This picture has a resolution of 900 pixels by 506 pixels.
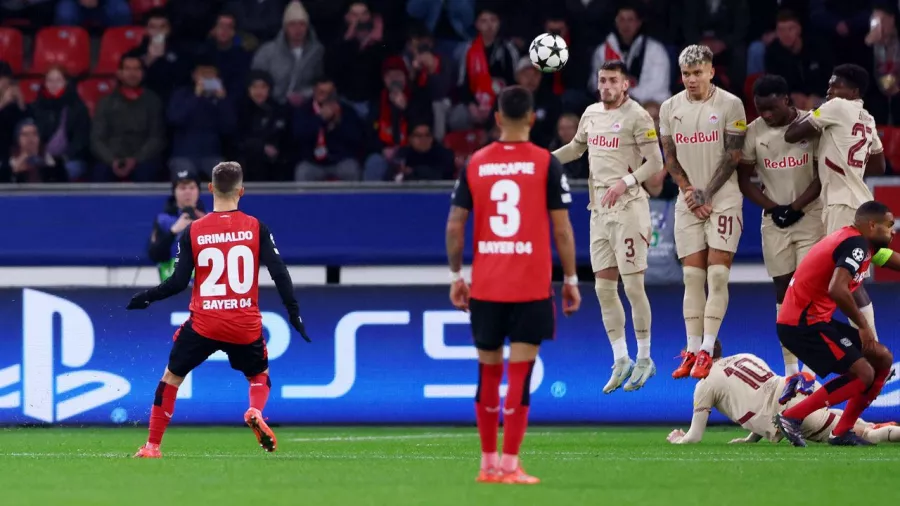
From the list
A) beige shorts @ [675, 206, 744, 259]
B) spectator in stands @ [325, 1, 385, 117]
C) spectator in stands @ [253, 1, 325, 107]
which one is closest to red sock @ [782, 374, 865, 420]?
beige shorts @ [675, 206, 744, 259]

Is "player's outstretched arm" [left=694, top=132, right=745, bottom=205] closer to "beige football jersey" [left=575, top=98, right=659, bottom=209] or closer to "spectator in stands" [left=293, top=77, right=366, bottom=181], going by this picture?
"beige football jersey" [left=575, top=98, right=659, bottom=209]

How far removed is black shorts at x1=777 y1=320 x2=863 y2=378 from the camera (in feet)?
39.4

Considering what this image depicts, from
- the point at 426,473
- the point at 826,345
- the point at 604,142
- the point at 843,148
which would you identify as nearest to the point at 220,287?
the point at 426,473

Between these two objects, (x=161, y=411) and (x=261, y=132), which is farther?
(x=261, y=132)

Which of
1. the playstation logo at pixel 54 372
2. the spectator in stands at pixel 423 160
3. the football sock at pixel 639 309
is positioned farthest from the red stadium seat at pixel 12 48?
the football sock at pixel 639 309

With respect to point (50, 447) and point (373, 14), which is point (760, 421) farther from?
point (373, 14)

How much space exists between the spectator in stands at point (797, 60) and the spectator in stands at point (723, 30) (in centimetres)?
36

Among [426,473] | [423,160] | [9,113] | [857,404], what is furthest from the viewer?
[9,113]

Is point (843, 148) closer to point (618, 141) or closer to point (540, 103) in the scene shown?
point (618, 141)

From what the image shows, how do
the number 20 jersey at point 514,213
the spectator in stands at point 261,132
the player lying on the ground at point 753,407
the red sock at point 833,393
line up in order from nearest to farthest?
the number 20 jersey at point 514,213 < the red sock at point 833,393 < the player lying on the ground at point 753,407 < the spectator in stands at point 261,132

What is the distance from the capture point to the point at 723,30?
60.6 ft

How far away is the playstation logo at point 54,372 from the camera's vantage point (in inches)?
606

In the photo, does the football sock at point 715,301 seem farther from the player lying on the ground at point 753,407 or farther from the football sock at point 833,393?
the football sock at point 833,393

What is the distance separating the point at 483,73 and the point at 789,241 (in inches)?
218
